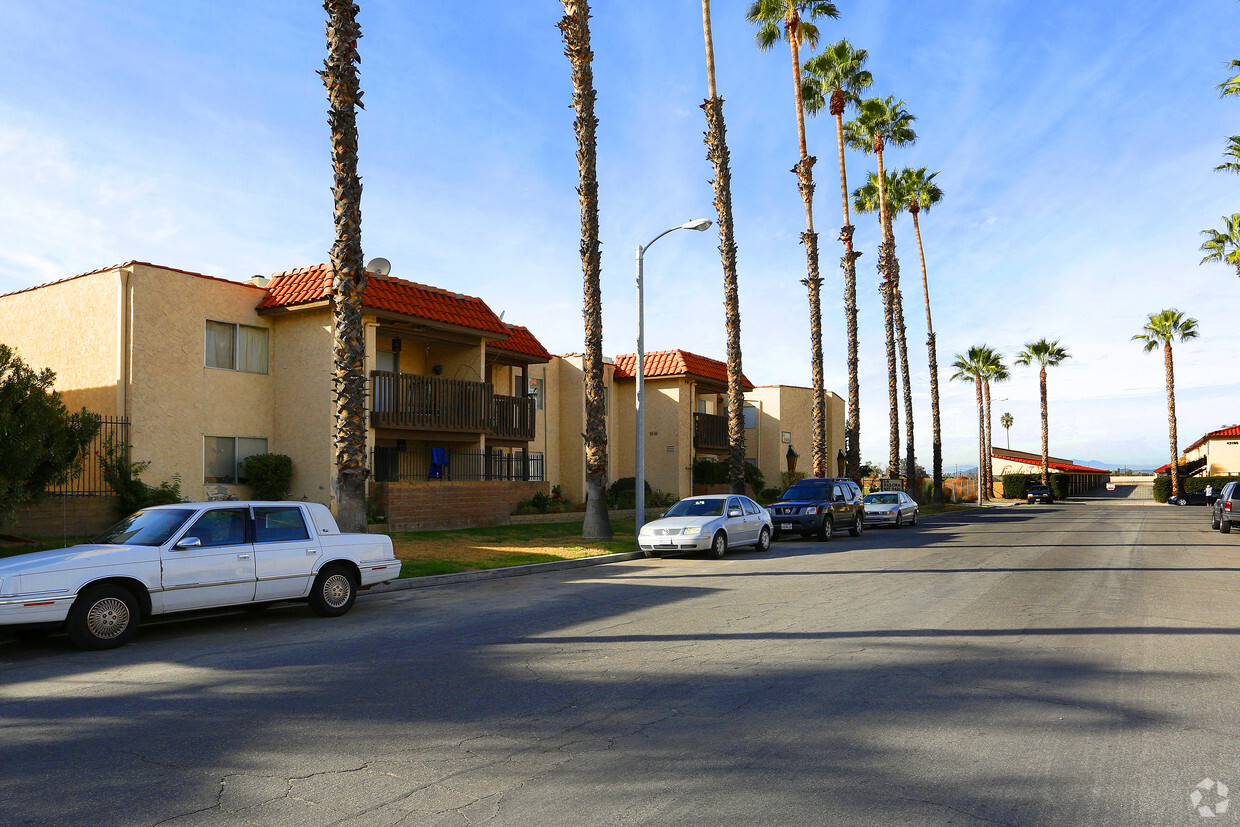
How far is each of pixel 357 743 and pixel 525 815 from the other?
5.68ft

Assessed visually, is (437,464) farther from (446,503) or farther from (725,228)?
(725,228)

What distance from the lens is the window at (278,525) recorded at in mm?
10719

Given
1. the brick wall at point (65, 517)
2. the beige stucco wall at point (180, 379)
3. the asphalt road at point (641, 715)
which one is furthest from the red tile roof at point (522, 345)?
the asphalt road at point (641, 715)

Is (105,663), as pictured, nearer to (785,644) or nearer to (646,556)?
(785,644)

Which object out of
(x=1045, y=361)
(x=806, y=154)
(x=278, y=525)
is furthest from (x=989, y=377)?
(x=278, y=525)

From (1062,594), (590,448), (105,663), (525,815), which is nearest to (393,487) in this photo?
(590,448)

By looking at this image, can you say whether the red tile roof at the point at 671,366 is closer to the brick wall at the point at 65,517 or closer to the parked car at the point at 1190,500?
the brick wall at the point at 65,517

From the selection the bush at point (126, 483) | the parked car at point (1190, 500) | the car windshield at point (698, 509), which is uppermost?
the bush at point (126, 483)

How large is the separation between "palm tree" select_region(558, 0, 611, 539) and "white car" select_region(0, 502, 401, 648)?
32.8 feet

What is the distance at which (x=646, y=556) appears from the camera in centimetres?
1983

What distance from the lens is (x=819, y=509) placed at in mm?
24703

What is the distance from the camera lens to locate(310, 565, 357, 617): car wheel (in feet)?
36.6

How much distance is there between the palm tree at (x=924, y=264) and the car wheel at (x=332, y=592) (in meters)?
Result: 43.9

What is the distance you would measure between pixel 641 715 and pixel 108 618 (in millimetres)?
6169
